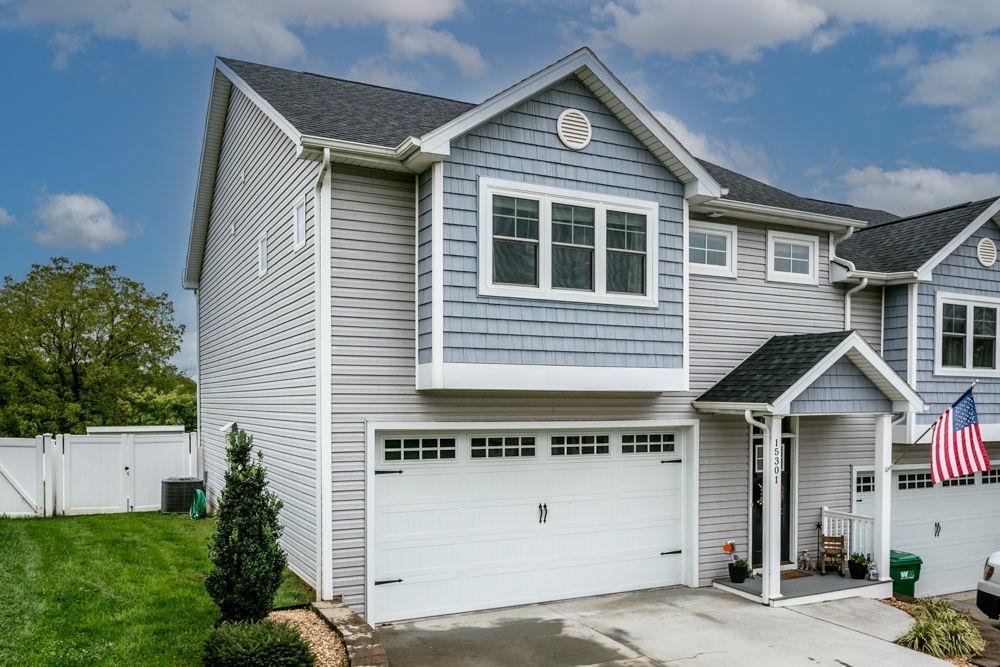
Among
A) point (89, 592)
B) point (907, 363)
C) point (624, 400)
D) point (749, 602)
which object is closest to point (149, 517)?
point (89, 592)

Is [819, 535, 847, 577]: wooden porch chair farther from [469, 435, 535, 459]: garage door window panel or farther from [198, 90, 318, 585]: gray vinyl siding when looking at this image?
[198, 90, 318, 585]: gray vinyl siding

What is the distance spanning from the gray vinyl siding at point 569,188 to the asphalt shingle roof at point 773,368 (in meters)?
1.18

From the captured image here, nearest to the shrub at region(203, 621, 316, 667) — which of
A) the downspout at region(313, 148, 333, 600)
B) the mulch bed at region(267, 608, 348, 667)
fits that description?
the mulch bed at region(267, 608, 348, 667)

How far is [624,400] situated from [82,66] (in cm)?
2473

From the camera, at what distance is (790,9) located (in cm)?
1952

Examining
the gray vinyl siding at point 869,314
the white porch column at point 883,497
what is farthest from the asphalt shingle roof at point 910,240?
the white porch column at point 883,497

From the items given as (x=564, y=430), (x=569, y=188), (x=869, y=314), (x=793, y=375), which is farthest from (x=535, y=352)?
(x=869, y=314)

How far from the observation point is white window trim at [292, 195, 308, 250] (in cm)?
914

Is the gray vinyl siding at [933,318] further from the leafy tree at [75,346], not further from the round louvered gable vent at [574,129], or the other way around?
the leafy tree at [75,346]

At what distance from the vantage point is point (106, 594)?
28.6 feet

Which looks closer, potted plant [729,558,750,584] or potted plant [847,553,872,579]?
potted plant [729,558,750,584]

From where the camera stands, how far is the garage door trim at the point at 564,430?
28.2ft

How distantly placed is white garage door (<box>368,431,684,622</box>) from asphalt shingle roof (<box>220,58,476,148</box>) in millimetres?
3646

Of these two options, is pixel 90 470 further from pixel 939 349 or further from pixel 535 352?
pixel 939 349
